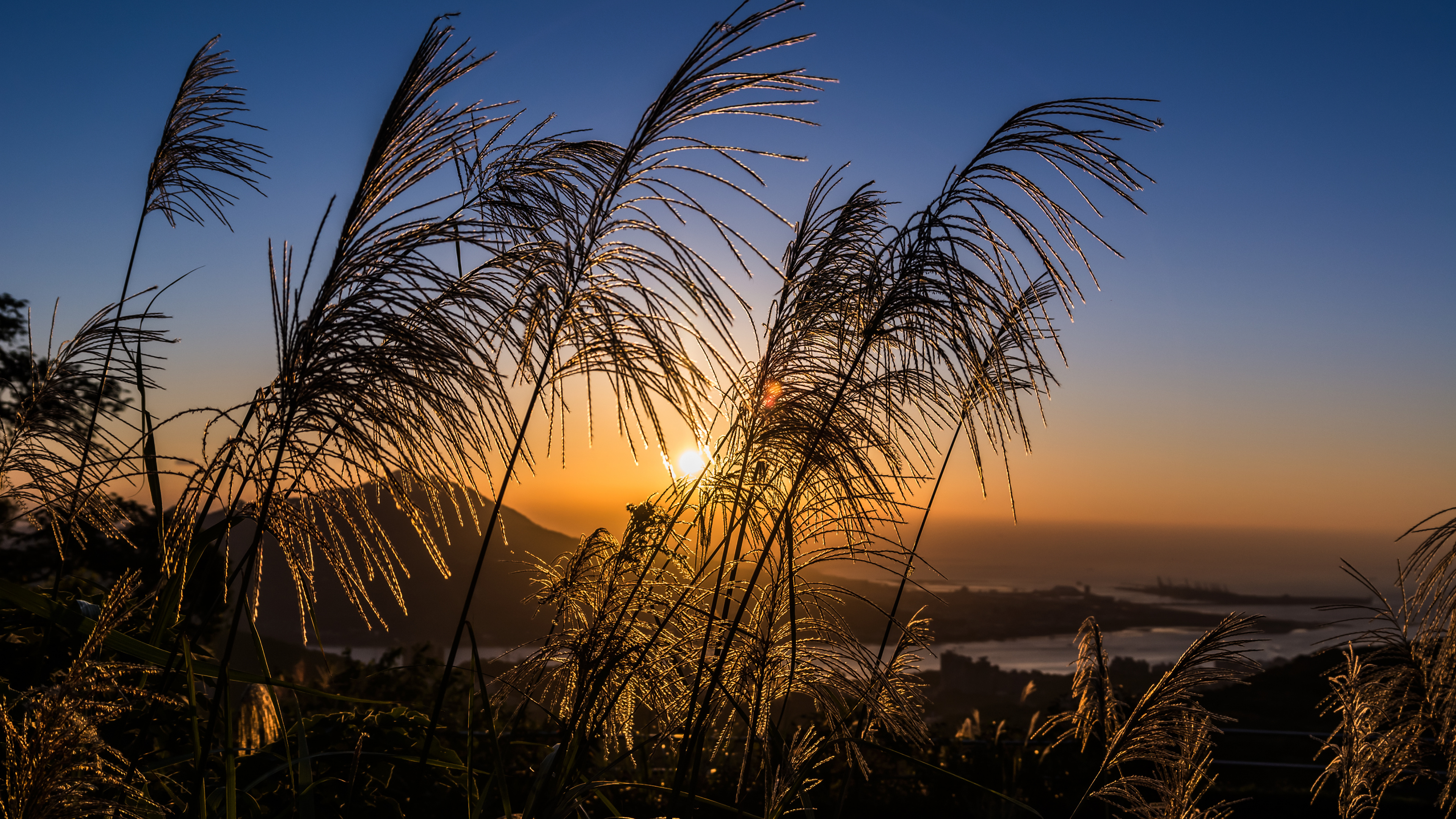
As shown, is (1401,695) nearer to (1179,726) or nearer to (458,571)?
(1179,726)

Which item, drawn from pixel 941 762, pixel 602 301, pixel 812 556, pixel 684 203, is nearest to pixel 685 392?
pixel 602 301

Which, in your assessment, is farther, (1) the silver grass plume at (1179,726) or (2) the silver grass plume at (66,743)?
(1) the silver grass plume at (1179,726)

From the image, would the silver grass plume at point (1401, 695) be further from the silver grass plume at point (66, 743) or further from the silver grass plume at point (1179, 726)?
the silver grass plume at point (66, 743)

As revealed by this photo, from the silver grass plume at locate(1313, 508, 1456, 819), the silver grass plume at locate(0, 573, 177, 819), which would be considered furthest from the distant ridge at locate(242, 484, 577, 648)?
the silver grass plume at locate(1313, 508, 1456, 819)

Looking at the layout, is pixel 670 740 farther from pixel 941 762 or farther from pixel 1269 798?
pixel 1269 798

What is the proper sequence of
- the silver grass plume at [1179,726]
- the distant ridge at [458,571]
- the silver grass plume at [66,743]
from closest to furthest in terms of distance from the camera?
1. the silver grass plume at [66,743]
2. the distant ridge at [458,571]
3. the silver grass plume at [1179,726]

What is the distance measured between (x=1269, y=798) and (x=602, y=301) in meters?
7.49

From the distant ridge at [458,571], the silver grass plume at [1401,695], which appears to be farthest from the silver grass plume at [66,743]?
the silver grass plume at [1401,695]

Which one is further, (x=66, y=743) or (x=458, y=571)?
(x=458, y=571)

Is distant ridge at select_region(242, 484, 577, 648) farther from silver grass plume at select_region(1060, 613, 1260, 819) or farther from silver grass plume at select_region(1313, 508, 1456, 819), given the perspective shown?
silver grass plume at select_region(1313, 508, 1456, 819)

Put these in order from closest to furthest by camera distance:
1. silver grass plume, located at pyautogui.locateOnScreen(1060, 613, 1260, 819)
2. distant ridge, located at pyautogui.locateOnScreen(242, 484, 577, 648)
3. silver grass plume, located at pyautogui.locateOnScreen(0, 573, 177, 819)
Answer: silver grass plume, located at pyautogui.locateOnScreen(0, 573, 177, 819) → distant ridge, located at pyautogui.locateOnScreen(242, 484, 577, 648) → silver grass plume, located at pyautogui.locateOnScreen(1060, 613, 1260, 819)

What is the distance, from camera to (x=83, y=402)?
10.4 ft

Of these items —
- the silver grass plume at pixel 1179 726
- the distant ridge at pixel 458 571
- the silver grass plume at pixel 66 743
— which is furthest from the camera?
the silver grass plume at pixel 1179 726

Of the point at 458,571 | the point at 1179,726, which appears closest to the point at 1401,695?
the point at 1179,726
